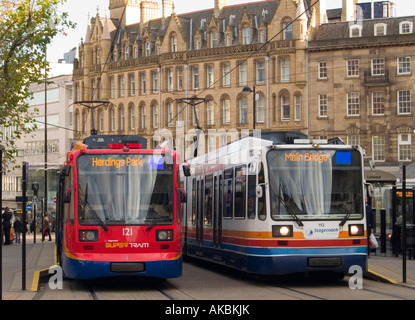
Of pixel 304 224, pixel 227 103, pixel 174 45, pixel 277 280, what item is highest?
pixel 174 45

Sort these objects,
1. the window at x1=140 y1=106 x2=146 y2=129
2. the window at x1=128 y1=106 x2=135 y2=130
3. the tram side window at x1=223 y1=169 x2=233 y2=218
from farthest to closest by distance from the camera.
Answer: the window at x1=128 y1=106 x2=135 y2=130 < the window at x1=140 y1=106 x2=146 y2=129 < the tram side window at x1=223 y1=169 x2=233 y2=218

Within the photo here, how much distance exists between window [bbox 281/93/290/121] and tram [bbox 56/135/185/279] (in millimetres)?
55969

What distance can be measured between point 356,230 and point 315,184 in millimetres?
1236

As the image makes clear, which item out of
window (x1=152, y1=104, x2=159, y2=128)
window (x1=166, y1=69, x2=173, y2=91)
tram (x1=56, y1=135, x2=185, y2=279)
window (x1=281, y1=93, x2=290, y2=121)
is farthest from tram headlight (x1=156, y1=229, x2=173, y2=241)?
window (x1=152, y1=104, x2=159, y2=128)

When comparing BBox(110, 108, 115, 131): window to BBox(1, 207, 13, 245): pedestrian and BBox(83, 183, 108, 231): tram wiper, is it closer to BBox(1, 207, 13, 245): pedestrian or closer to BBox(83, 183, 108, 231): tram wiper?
BBox(1, 207, 13, 245): pedestrian

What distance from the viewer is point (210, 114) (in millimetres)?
80938

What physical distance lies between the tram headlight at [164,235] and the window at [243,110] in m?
59.4

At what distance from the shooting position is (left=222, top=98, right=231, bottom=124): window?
261 feet

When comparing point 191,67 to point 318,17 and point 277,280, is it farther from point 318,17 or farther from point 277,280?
point 277,280

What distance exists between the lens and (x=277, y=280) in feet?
69.6

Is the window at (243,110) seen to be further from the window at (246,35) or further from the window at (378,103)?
the window at (378,103)

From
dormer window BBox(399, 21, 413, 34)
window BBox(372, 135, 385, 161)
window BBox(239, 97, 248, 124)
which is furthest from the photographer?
window BBox(239, 97, 248, 124)
